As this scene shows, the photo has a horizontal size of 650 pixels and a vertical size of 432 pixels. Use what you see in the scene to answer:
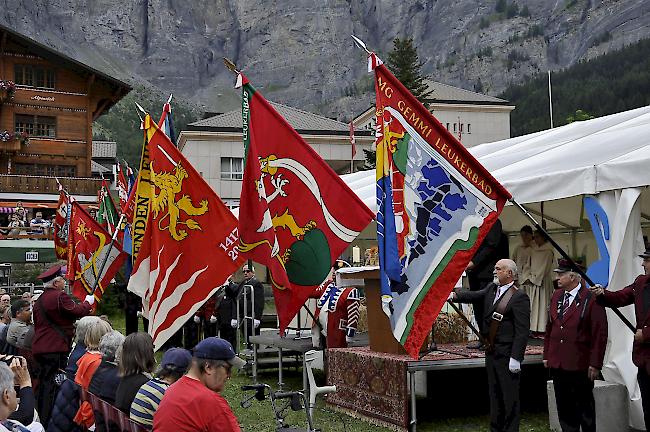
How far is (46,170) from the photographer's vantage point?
4822 cm

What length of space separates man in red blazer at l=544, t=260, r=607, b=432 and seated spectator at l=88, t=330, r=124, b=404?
165 inches

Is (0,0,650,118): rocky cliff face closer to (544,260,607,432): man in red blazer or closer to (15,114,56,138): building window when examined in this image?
(15,114,56,138): building window

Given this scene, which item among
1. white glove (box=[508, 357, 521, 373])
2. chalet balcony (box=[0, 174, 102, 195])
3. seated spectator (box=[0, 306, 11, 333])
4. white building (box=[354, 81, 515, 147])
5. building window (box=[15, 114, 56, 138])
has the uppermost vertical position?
white building (box=[354, 81, 515, 147])

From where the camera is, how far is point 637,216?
9.05 m

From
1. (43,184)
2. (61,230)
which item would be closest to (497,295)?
(61,230)

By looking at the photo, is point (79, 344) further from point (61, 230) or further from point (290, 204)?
point (61, 230)

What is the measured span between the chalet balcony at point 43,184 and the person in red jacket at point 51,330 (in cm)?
3669

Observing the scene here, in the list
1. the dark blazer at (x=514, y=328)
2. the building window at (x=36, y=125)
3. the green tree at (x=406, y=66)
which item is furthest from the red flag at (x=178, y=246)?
the green tree at (x=406, y=66)

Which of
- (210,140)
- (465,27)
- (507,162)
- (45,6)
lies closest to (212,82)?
(45,6)

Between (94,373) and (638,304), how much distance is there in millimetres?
4766

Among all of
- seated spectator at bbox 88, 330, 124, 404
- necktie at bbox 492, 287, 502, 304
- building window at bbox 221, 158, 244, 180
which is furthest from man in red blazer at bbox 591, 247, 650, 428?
building window at bbox 221, 158, 244, 180

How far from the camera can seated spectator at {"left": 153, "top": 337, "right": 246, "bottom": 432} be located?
14.5 feet

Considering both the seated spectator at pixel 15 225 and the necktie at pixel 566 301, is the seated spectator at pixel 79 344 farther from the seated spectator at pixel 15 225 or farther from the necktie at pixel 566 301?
the seated spectator at pixel 15 225

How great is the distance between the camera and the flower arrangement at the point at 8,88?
45688mm
